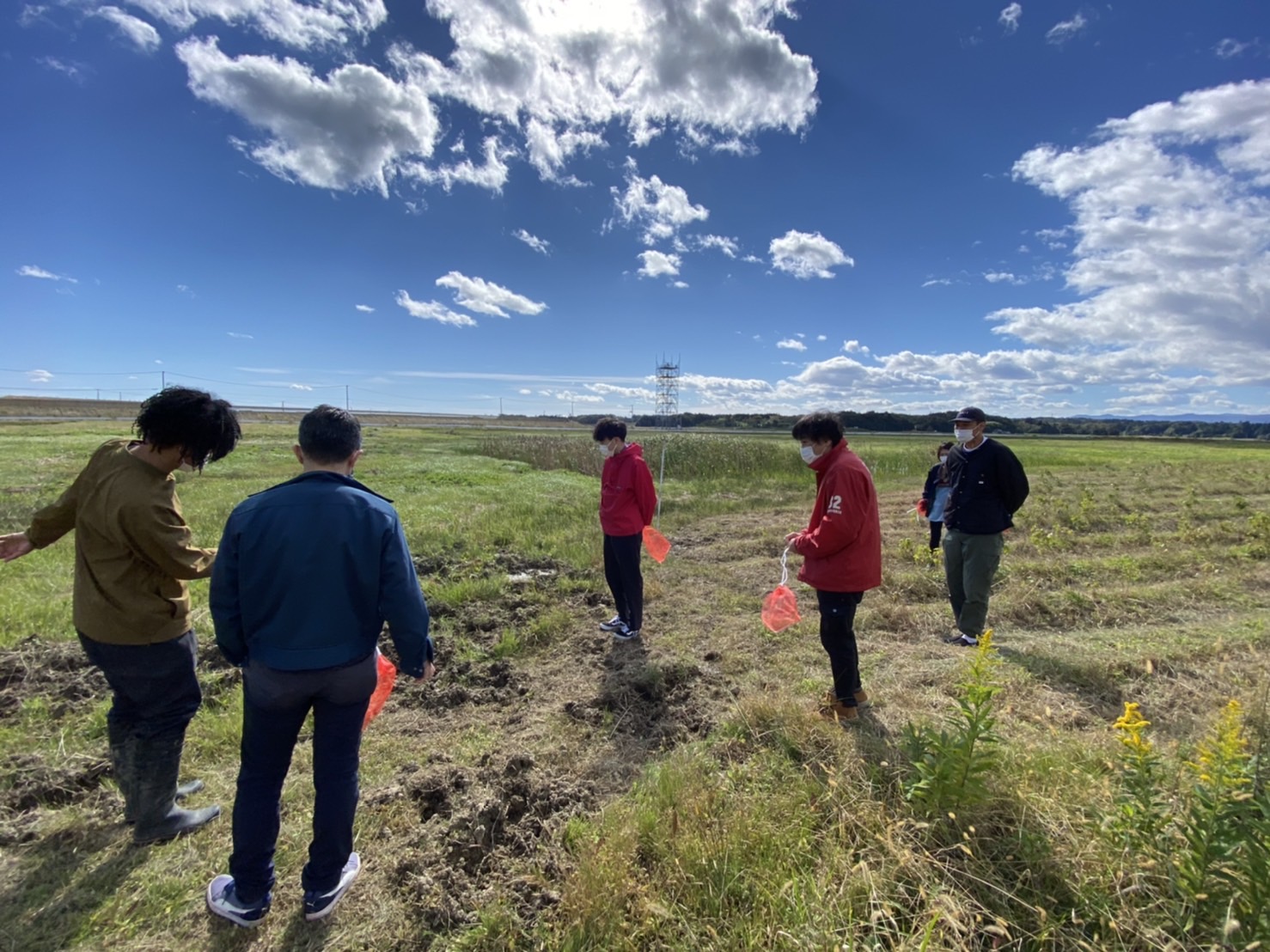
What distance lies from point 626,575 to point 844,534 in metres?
2.57

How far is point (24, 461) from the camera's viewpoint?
18.2m

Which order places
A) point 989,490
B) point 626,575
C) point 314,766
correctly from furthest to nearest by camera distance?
point 626,575 < point 989,490 < point 314,766

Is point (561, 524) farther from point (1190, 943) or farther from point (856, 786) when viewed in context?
point (1190, 943)

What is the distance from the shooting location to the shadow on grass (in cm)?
230

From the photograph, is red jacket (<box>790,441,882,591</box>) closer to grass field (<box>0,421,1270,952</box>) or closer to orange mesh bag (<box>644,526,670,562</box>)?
grass field (<box>0,421,1270,952</box>)

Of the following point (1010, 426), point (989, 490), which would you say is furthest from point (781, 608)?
point (1010, 426)

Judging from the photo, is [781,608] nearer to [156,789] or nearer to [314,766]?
[314,766]

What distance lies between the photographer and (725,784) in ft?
9.87

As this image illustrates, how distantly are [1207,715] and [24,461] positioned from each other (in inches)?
1091

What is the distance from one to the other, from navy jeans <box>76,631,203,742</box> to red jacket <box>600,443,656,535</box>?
327 cm

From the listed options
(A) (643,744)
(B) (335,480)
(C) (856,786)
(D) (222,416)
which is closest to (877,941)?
(C) (856,786)

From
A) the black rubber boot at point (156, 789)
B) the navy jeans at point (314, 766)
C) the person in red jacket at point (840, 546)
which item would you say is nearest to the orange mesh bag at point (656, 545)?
the person in red jacket at point (840, 546)

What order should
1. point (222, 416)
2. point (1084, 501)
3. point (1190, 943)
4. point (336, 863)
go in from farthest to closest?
point (1084, 501)
point (222, 416)
point (336, 863)
point (1190, 943)

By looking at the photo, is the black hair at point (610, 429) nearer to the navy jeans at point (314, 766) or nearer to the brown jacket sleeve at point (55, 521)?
the navy jeans at point (314, 766)
